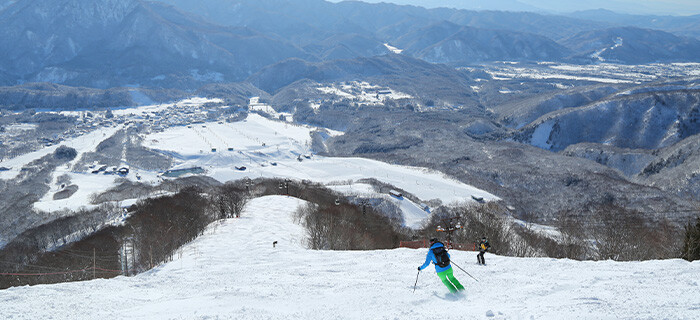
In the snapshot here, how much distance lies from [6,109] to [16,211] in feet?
499

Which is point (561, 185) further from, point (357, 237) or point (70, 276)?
point (70, 276)

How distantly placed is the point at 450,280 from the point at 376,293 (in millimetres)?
2671

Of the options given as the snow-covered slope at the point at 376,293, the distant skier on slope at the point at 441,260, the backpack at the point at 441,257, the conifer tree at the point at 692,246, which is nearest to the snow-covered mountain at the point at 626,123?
the conifer tree at the point at 692,246

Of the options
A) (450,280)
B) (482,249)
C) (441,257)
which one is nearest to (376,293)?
(450,280)

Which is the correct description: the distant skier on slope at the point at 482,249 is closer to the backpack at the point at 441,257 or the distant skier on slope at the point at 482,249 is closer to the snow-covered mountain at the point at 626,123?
the backpack at the point at 441,257

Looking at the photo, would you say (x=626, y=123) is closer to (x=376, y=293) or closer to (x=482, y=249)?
(x=482, y=249)

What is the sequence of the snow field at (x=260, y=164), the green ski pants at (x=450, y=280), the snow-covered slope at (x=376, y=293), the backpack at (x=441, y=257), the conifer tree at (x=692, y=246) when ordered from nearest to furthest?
the snow-covered slope at (x=376, y=293), the backpack at (x=441, y=257), the green ski pants at (x=450, y=280), the conifer tree at (x=692, y=246), the snow field at (x=260, y=164)

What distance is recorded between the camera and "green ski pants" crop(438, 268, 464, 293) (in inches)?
542

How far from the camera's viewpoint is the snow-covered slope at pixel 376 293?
38.9 feet

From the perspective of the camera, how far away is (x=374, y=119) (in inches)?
6481

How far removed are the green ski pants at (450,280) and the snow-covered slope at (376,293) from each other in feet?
1.14

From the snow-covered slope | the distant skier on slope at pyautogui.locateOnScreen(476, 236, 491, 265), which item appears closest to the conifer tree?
the snow-covered slope

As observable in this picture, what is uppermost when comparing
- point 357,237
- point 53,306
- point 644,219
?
point 53,306

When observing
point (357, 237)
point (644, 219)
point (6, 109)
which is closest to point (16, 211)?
point (357, 237)
